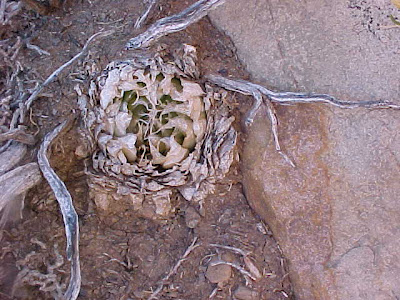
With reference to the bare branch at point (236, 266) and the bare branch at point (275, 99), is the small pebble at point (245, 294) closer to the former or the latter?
the bare branch at point (236, 266)

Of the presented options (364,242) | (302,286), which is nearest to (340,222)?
(364,242)

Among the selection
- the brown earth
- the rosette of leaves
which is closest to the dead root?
the brown earth

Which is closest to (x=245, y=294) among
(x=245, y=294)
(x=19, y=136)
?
(x=245, y=294)

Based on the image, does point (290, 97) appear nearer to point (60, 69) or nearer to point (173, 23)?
point (173, 23)

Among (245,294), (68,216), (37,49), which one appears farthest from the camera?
(37,49)

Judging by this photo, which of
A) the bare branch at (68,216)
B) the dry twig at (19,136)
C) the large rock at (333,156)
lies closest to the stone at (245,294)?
the large rock at (333,156)
